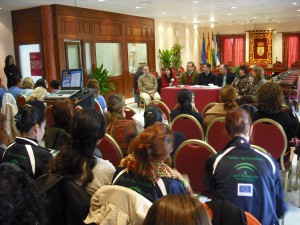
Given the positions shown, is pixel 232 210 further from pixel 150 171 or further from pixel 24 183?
pixel 24 183

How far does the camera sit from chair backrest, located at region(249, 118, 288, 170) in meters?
3.06

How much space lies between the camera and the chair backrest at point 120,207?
1301 millimetres

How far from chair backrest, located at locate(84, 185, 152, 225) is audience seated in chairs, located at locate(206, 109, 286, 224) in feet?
2.10

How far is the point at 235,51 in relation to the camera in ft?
62.5

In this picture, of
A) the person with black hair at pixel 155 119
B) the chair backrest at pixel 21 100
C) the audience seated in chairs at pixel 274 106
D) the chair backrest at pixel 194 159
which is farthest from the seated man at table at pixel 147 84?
the chair backrest at pixel 194 159

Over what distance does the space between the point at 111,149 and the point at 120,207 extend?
1.39 m

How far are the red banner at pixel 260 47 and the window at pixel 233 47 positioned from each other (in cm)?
52

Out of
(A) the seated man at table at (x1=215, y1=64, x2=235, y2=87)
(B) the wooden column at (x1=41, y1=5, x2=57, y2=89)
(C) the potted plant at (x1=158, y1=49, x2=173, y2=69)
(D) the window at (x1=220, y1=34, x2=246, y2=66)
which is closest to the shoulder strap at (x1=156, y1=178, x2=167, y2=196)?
(A) the seated man at table at (x1=215, y1=64, x2=235, y2=87)

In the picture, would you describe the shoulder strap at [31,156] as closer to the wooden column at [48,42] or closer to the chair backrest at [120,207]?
the chair backrest at [120,207]

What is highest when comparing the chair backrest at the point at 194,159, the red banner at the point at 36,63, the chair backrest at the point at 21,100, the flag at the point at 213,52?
the flag at the point at 213,52

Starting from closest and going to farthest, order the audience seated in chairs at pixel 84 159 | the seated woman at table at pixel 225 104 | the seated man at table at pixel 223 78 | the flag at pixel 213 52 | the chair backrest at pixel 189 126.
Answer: the audience seated in chairs at pixel 84 159
the chair backrest at pixel 189 126
the seated woman at table at pixel 225 104
the seated man at table at pixel 223 78
the flag at pixel 213 52

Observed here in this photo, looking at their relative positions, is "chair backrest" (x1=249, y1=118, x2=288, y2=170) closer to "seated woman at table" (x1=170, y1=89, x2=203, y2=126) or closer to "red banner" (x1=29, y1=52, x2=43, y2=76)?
"seated woman at table" (x1=170, y1=89, x2=203, y2=126)

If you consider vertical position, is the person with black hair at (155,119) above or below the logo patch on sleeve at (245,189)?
above

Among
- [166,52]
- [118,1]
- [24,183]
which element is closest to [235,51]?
[166,52]
